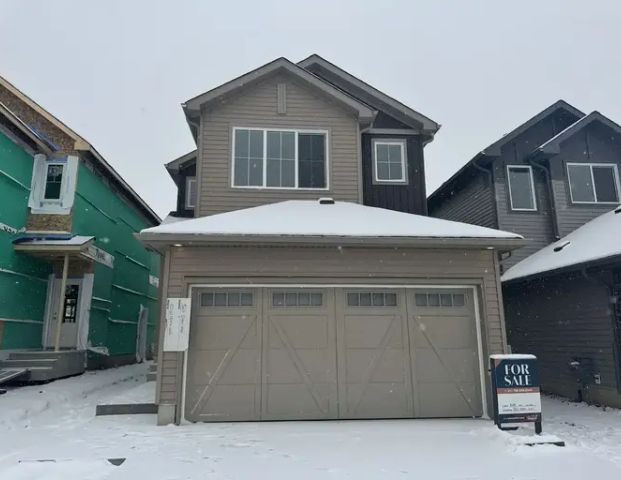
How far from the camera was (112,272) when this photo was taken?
Answer: 50.3 ft

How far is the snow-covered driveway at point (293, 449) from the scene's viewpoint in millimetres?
5223

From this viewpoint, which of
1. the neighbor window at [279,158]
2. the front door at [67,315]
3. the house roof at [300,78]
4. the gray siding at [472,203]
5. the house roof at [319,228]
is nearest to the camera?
the house roof at [319,228]

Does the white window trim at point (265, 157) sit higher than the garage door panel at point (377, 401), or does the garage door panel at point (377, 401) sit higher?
the white window trim at point (265, 157)

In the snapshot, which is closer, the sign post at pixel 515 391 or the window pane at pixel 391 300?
the sign post at pixel 515 391

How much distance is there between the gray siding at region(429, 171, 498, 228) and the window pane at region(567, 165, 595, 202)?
2.06 meters

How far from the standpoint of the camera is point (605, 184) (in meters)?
12.8

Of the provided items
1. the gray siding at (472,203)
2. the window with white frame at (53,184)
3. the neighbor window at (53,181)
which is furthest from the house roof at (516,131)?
the neighbor window at (53,181)

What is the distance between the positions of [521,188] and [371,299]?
22.3ft

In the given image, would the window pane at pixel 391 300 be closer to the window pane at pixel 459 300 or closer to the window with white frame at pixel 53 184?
Answer: the window pane at pixel 459 300

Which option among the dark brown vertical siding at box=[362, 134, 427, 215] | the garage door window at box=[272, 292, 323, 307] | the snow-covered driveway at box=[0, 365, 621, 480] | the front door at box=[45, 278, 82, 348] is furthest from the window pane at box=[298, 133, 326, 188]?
the front door at box=[45, 278, 82, 348]

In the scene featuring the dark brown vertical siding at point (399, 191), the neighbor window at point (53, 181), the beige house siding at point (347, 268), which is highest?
the neighbor window at point (53, 181)

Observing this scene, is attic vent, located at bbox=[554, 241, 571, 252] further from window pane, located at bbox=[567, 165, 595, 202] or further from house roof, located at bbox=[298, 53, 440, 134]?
house roof, located at bbox=[298, 53, 440, 134]

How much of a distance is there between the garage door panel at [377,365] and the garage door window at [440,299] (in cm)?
91

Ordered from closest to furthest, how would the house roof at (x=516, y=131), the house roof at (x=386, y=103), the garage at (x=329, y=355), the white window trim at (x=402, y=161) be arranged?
the garage at (x=329, y=355) < the white window trim at (x=402, y=161) < the house roof at (x=386, y=103) < the house roof at (x=516, y=131)
